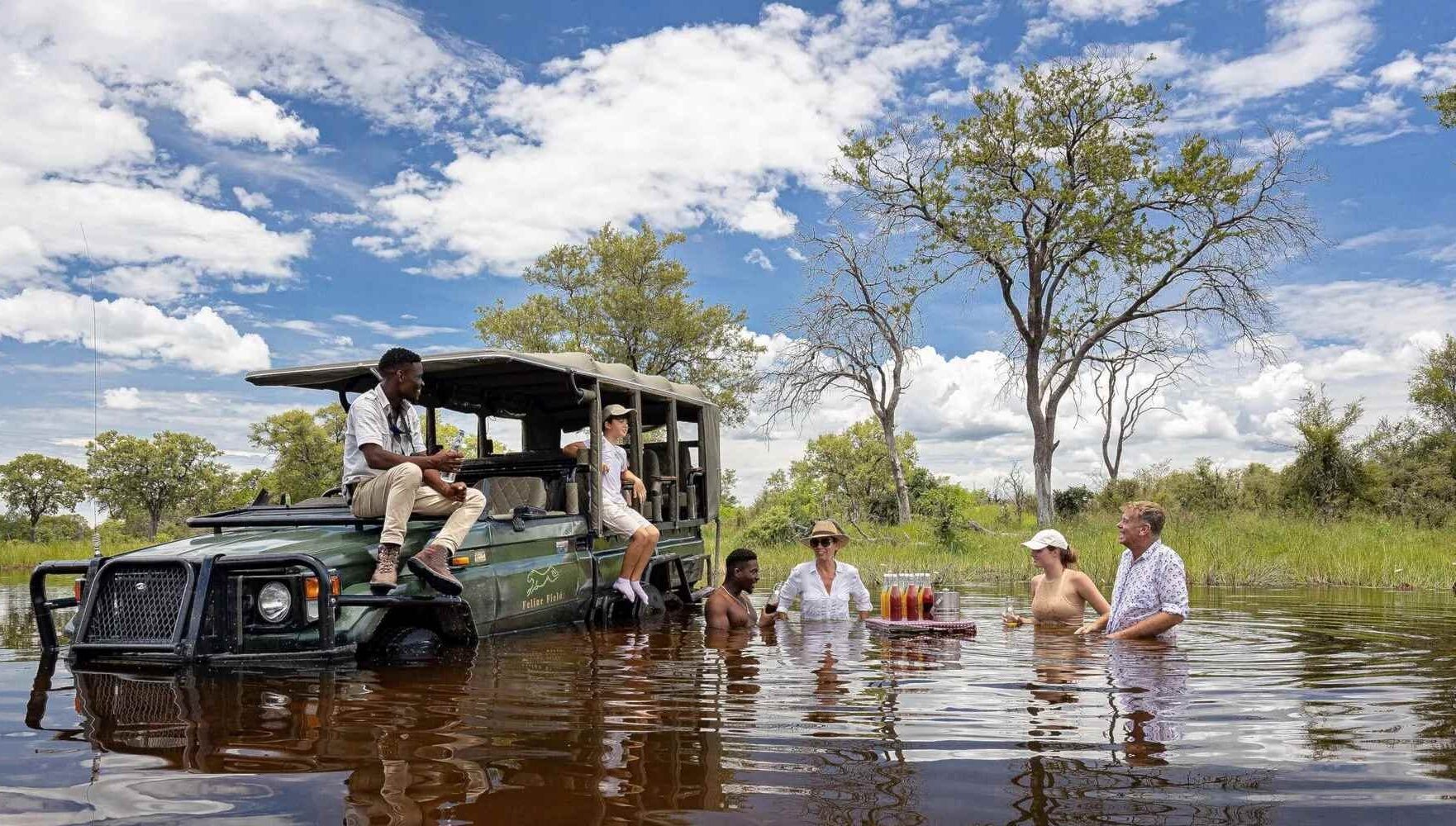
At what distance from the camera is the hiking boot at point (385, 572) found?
21.4ft

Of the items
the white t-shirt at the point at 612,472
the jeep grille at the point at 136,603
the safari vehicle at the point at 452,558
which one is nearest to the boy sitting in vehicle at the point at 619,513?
the white t-shirt at the point at 612,472

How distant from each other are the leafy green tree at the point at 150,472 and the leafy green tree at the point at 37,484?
340 centimetres

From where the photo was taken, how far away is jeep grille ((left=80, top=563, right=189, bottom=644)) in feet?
20.9

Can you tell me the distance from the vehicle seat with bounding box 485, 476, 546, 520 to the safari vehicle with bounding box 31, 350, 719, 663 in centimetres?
1

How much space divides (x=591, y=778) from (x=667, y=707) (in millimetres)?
1425

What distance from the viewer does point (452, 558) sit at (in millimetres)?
7062

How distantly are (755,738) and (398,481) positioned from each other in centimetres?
330

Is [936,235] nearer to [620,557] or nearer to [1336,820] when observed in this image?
[620,557]

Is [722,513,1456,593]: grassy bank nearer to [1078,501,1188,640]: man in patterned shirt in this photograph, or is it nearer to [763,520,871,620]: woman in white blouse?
[763,520,871,620]: woman in white blouse

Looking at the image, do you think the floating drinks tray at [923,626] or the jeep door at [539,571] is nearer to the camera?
the jeep door at [539,571]

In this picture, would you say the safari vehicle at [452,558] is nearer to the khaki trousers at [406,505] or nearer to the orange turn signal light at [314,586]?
the orange turn signal light at [314,586]

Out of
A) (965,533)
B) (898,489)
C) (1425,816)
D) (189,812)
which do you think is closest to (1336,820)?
(1425,816)

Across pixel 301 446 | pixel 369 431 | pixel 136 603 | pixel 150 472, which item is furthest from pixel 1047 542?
pixel 150 472

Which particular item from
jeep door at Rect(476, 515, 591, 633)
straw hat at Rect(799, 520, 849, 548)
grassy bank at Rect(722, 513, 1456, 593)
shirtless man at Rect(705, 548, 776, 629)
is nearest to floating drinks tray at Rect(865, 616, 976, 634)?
straw hat at Rect(799, 520, 849, 548)
